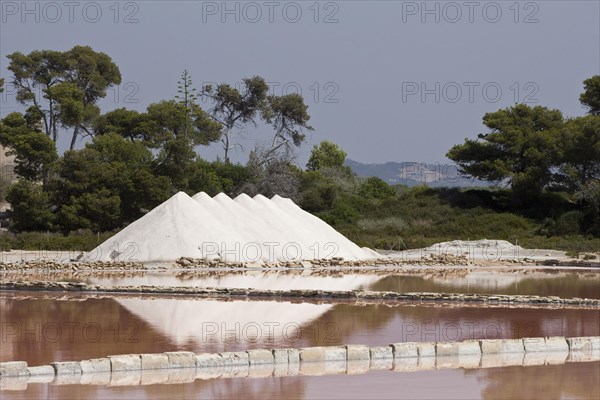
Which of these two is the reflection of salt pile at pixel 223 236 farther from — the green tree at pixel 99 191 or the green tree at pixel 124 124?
the green tree at pixel 124 124

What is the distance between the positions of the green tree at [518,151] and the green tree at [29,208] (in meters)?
15.9

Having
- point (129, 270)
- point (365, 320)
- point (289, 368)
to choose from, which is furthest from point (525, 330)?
point (129, 270)

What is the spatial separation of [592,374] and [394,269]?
1593cm

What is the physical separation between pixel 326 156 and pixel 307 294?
46.7 m

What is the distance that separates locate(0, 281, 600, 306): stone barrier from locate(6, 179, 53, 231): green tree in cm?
1559

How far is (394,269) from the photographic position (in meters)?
27.1

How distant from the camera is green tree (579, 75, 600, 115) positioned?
4434cm

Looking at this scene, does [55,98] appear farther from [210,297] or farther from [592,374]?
[592,374]

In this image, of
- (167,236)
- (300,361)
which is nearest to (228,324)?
(300,361)

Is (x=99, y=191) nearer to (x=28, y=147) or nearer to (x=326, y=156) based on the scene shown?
(x=28, y=147)

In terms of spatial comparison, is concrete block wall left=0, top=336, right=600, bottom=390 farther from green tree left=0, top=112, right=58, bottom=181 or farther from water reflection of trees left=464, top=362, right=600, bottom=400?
green tree left=0, top=112, right=58, bottom=181

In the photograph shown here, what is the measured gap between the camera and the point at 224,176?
47000mm

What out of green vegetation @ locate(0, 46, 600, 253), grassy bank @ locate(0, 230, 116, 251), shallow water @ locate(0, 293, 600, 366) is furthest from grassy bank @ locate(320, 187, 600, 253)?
shallow water @ locate(0, 293, 600, 366)

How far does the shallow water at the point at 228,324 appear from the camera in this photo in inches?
507
